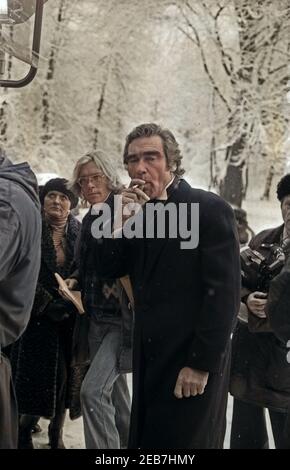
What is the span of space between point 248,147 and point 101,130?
2994 mm

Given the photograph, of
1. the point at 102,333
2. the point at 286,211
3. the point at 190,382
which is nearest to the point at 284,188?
the point at 286,211

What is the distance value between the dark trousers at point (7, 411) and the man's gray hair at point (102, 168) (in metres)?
1.48

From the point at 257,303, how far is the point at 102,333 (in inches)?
30.6

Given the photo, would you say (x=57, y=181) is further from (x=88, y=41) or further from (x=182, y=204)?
(x=88, y=41)

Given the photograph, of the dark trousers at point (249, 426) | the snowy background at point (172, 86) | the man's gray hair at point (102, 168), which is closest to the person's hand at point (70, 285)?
the man's gray hair at point (102, 168)

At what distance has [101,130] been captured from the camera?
13180 millimetres

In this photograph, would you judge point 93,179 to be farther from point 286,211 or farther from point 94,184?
point 286,211

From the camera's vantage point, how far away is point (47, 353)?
3539 mm

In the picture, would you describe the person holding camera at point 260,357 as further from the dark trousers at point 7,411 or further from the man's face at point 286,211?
the dark trousers at point 7,411

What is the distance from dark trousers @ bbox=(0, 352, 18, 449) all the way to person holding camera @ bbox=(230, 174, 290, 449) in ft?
4.03

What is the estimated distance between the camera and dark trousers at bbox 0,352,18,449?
195 centimetres

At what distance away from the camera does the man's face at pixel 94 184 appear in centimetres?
334

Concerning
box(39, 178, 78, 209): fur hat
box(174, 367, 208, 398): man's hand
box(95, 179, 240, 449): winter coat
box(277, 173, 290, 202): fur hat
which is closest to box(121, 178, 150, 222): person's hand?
box(95, 179, 240, 449): winter coat
